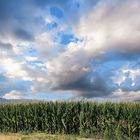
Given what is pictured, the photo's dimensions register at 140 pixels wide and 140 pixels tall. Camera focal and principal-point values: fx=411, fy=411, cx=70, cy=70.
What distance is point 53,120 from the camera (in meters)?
35.0

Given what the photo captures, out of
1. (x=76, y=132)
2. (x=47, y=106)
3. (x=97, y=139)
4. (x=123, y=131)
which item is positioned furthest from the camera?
(x=47, y=106)

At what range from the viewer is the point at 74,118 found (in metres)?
34.2

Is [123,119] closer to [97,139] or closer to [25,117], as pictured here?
[97,139]

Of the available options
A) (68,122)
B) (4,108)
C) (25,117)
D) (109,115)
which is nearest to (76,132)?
(68,122)

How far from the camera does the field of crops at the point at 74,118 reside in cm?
3141

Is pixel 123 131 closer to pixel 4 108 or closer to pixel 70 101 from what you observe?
pixel 70 101

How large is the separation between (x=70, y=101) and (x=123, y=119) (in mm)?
5601

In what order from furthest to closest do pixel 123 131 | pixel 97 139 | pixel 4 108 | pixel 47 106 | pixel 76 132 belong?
pixel 4 108 < pixel 47 106 < pixel 76 132 < pixel 123 131 < pixel 97 139

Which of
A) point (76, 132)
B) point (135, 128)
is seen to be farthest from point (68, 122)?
point (135, 128)

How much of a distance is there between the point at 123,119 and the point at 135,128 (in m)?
1.30

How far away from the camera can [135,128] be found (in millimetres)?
31031

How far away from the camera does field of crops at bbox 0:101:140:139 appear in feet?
103

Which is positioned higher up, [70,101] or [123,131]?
[70,101]

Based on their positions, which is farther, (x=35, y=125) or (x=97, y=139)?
(x=35, y=125)
